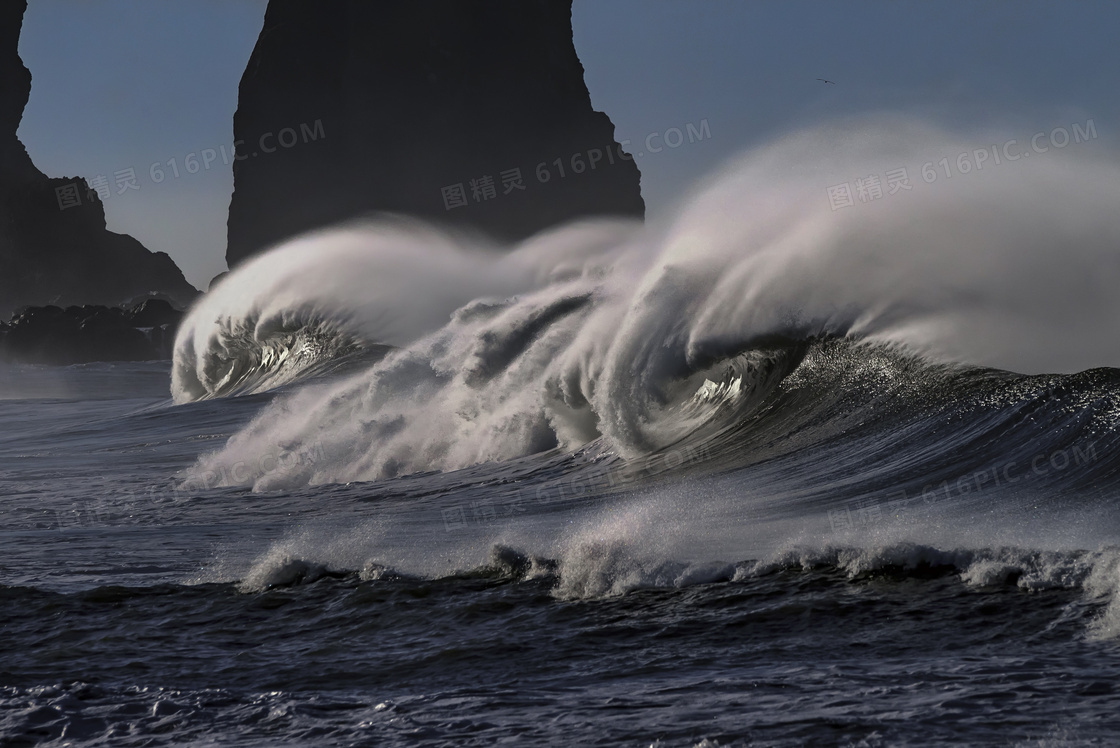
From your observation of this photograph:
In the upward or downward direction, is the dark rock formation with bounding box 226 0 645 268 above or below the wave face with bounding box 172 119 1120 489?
above

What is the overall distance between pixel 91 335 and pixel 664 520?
73.5 m

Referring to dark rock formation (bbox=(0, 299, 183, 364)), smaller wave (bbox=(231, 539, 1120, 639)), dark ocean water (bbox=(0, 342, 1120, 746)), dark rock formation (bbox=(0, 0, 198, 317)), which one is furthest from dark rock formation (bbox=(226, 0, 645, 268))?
smaller wave (bbox=(231, 539, 1120, 639))

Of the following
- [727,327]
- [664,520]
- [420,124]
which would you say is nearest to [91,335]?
[420,124]

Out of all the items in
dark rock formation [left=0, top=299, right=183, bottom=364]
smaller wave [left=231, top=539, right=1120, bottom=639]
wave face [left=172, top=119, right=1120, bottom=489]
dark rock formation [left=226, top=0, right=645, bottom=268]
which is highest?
dark rock formation [left=226, top=0, right=645, bottom=268]

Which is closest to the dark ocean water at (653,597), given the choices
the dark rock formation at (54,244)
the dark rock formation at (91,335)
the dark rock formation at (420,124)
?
the dark rock formation at (91,335)

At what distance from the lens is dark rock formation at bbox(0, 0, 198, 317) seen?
443 feet

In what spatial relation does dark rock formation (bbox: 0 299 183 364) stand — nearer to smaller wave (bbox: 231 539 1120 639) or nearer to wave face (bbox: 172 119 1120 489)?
wave face (bbox: 172 119 1120 489)

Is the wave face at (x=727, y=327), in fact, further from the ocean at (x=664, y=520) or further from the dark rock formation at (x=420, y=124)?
the dark rock formation at (x=420, y=124)

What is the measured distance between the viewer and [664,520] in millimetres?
7109

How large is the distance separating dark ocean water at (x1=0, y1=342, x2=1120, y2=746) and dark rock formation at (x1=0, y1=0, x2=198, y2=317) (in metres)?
135

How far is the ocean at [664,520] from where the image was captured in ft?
14.1

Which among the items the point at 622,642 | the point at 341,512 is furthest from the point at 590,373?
the point at 622,642

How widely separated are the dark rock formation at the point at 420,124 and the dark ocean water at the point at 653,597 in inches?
3507

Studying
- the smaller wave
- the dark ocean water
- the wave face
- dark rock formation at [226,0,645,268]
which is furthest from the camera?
dark rock formation at [226,0,645,268]
